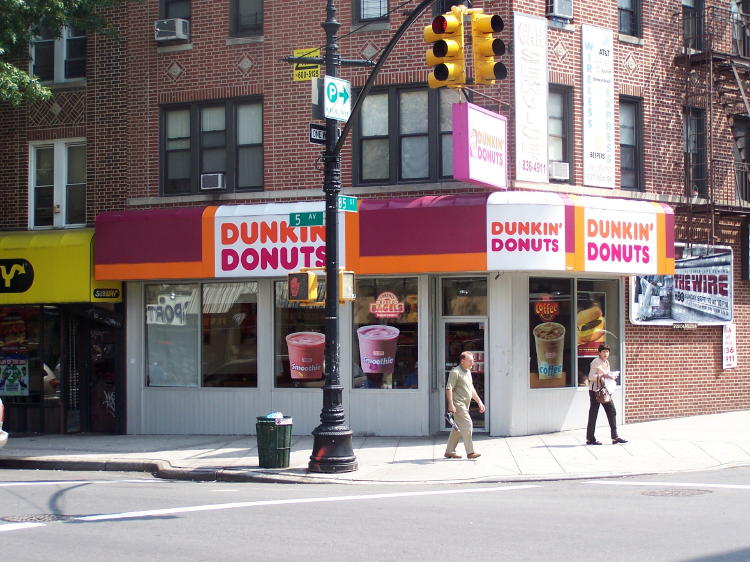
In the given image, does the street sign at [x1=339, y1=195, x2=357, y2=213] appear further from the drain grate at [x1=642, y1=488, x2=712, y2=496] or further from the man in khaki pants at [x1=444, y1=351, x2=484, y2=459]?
the drain grate at [x1=642, y1=488, x2=712, y2=496]

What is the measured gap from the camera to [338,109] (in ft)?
49.6

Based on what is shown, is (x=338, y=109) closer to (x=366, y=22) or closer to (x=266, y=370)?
(x=366, y=22)

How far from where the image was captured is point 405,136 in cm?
1928

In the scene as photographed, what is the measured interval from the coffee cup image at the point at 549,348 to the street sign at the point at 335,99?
20.4ft

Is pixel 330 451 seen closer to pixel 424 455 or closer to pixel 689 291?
pixel 424 455

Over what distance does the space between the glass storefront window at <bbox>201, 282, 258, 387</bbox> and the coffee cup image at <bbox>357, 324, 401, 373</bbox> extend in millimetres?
2344

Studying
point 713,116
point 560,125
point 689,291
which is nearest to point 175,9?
point 560,125

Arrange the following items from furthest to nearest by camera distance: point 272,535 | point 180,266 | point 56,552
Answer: point 180,266
point 272,535
point 56,552

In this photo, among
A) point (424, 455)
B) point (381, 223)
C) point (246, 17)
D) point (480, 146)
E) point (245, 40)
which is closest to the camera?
point (424, 455)

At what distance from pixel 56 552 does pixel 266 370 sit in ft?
35.8

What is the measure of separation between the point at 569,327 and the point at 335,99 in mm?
7182

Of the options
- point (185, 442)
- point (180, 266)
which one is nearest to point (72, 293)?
point (180, 266)

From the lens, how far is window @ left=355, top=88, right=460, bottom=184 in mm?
19000

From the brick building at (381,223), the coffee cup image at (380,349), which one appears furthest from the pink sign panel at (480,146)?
the coffee cup image at (380,349)
